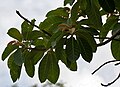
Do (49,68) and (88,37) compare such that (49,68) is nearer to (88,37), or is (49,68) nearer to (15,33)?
(15,33)

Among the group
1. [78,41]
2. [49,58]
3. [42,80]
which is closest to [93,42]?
[78,41]

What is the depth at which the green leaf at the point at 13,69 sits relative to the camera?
1779 mm

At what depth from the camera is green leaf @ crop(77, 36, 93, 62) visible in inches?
60.5

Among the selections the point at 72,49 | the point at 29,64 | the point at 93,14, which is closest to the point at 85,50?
the point at 72,49

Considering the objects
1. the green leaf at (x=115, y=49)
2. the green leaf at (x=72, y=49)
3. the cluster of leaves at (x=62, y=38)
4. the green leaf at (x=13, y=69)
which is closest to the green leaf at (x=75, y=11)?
the cluster of leaves at (x=62, y=38)

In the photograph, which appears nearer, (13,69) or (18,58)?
(18,58)

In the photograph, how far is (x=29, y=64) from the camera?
5.99 feet

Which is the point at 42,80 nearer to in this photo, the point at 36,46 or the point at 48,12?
the point at 36,46

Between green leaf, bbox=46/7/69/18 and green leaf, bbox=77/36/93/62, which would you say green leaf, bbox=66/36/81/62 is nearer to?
green leaf, bbox=77/36/93/62

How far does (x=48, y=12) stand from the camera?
1.83 metres

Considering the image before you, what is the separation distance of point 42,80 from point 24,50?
0.67 feet

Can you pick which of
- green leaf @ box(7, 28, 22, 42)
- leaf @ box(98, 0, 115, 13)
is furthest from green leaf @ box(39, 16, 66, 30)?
leaf @ box(98, 0, 115, 13)

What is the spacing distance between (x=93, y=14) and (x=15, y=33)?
1.51ft

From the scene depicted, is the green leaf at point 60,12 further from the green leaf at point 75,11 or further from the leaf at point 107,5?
the leaf at point 107,5
